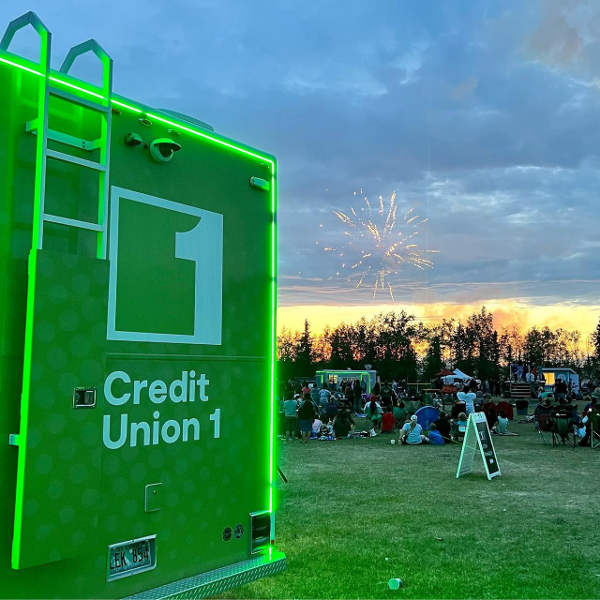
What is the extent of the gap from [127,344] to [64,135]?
1127 mm

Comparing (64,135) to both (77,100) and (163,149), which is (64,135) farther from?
(163,149)

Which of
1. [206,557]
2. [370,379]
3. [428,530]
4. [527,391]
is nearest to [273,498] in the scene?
[206,557]

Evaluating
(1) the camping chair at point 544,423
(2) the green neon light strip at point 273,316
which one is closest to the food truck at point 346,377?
(1) the camping chair at point 544,423

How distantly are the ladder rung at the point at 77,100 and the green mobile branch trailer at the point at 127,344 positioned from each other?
0.01 meters

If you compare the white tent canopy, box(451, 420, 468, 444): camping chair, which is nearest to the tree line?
the white tent canopy

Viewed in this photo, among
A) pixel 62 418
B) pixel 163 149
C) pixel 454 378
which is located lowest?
pixel 454 378

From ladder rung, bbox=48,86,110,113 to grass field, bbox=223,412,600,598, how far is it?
4040mm

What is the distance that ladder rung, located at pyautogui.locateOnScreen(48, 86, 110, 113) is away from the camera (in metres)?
3.11

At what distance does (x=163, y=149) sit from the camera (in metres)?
3.75

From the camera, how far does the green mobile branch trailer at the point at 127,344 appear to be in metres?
2.93

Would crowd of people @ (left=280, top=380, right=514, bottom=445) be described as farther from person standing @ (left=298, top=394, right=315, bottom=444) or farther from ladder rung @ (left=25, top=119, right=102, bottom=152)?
ladder rung @ (left=25, top=119, right=102, bottom=152)

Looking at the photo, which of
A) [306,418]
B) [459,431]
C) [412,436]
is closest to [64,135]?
[412,436]

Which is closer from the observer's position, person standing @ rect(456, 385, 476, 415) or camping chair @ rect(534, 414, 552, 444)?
camping chair @ rect(534, 414, 552, 444)

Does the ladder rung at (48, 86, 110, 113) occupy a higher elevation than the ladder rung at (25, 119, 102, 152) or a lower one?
higher
